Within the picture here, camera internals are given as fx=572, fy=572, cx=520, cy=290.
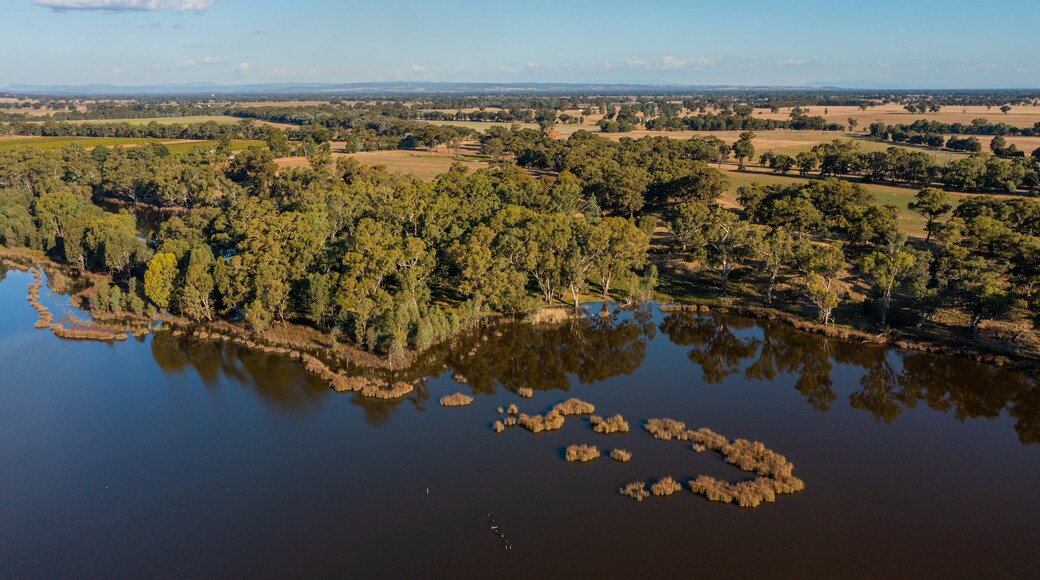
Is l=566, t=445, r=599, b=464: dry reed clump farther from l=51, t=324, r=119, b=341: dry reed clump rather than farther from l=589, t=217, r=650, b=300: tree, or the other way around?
l=51, t=324, r=119, b=341: dry reed clump

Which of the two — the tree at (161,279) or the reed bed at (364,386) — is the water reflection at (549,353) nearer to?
the reed bed at (364,386)

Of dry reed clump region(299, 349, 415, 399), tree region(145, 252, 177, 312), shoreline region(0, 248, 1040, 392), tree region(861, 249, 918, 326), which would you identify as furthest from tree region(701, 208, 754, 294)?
tree region(145, 252, 177, 312)

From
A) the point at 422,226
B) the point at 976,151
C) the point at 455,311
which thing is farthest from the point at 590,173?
the point at 976,151

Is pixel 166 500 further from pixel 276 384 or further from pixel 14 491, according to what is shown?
pixel 276 384

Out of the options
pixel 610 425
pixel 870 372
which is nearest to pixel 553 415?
pixel 610 425

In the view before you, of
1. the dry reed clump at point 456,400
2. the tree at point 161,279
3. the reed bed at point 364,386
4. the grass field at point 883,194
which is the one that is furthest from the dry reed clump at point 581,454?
the grass field at point 883,194

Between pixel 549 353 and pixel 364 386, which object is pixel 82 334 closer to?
pixel 364 386
